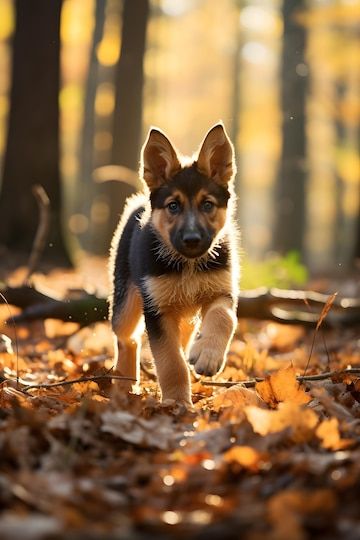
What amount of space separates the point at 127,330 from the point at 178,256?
40.9 inches

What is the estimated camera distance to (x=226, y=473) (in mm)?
3344

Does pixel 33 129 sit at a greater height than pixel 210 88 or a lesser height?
lesser

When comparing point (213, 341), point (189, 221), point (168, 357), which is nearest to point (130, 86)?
point (189, 221)

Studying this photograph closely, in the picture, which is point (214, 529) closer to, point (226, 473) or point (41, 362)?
point (226, 473)

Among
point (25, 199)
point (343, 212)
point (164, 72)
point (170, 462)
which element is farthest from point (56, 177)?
point (343, 212)

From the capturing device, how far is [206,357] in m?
5.00

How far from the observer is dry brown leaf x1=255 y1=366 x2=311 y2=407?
493 cm

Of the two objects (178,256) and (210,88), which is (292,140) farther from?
(210,88)

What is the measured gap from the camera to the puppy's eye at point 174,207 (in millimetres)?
6216

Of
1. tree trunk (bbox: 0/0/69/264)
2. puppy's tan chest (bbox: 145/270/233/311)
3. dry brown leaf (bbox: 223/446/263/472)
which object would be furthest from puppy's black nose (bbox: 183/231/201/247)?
tree trunk (bbox: 0/0/69/264)

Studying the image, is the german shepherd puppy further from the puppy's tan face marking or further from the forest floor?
the forest floor

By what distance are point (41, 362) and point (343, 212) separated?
38.5 m

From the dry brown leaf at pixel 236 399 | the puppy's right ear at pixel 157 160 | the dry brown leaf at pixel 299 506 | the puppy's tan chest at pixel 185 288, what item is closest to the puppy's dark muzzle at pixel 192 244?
the puppy's tan chest at pixel 185 288

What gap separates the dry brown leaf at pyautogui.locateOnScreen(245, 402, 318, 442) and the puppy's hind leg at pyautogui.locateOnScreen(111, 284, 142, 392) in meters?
2.98
